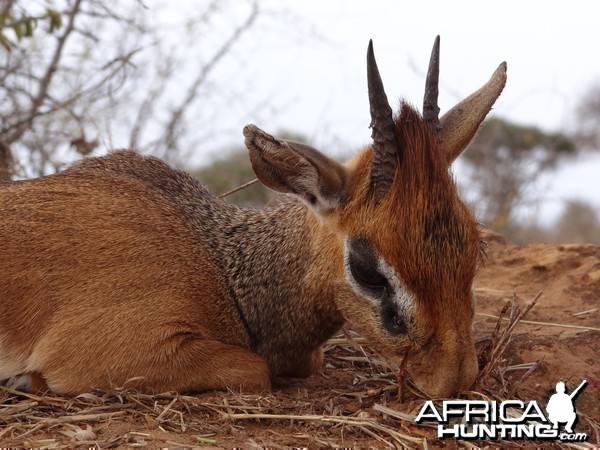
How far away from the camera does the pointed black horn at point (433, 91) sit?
16.2 feet

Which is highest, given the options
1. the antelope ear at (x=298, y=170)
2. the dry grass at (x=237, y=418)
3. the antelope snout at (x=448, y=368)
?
the antelope ear at (x=298, y=170)

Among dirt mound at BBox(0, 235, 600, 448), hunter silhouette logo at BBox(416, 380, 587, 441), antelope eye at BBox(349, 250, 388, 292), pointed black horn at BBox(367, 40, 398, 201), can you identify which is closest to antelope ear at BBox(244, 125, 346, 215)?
pointed black horn at BBox(367, 40, 398, 201)

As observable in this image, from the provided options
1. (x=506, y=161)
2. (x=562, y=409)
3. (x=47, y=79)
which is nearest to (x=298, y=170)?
(x=562, y=409)

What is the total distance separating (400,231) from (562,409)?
1.66 metres

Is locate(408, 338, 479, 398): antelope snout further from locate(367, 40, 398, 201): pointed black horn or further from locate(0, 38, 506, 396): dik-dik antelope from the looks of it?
locate(367, 40, 398, 201): pointed black horn

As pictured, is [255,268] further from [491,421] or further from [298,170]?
[491,421]

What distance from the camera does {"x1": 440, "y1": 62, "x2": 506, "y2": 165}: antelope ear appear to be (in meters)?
5.46

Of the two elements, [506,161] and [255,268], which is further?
[506,161]

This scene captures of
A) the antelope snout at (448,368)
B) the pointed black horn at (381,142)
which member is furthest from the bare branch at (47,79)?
the antelope snout at (448,368)

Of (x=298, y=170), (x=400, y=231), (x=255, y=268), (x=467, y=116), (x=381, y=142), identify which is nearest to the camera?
(x=400, y=231)

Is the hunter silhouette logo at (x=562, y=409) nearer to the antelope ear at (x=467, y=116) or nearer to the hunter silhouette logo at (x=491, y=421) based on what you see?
the hunter silhouette logo at (x=491, y=421)

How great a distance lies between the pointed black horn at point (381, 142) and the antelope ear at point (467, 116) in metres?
0.72

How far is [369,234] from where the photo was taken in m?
4.78

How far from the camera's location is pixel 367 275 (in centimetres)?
479
